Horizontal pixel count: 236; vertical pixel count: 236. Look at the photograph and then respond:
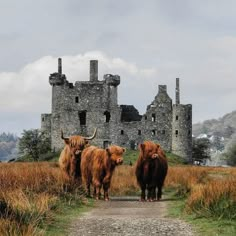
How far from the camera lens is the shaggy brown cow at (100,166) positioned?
16.1 meters

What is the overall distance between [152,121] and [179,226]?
5748 centimetres

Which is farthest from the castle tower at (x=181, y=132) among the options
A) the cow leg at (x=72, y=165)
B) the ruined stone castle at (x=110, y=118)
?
the cow leg at (x=72, y=165)

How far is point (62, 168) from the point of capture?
1722 cm

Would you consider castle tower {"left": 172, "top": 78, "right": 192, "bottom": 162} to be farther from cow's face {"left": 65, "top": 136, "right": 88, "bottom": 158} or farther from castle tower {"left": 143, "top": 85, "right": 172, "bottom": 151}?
cow's face {"left": 65, "top": 136, "right": 88, "bottom": 158}

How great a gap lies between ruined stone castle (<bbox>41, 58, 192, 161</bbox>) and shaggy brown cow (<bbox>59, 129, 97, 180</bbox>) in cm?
4839

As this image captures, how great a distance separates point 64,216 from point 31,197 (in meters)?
0.79

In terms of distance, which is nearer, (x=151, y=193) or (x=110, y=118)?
(x=151, y=193)

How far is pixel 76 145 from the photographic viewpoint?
16.8m

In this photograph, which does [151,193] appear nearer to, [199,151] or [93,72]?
[93,72]

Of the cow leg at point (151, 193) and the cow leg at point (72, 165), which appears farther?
the cow leg at point (72, 165)

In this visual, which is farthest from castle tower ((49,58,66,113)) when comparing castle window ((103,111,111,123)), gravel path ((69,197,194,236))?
gravel path ((69,197,194,236))

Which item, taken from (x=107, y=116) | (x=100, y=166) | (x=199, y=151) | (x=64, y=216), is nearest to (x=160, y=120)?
(x=107, y=116)

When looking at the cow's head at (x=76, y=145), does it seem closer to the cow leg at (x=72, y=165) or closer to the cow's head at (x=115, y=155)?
the cow leg at (x=72, y=165)

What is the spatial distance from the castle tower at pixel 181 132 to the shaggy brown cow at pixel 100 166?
1999 inches
